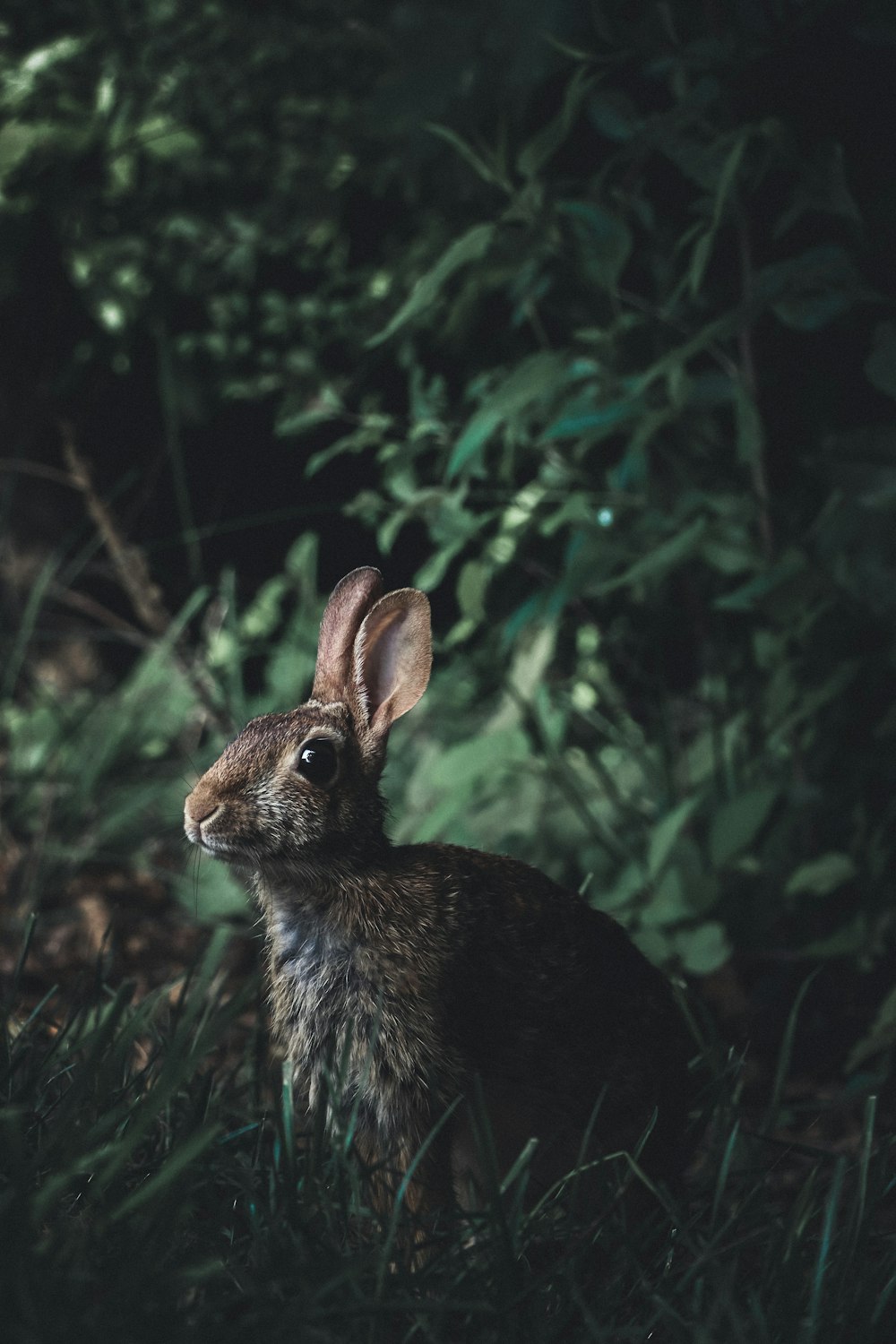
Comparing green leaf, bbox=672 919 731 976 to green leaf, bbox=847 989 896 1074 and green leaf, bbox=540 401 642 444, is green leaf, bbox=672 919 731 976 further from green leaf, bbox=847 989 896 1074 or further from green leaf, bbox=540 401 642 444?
green leaf, bbox=540 401 642 444

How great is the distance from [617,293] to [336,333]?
4.88 ft

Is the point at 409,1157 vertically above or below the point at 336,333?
below

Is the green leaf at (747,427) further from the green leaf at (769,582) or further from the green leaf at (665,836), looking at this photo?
the green leaf at (665,836)

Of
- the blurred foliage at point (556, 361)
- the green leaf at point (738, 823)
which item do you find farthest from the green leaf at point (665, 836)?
the green leaf at point (738, 823)

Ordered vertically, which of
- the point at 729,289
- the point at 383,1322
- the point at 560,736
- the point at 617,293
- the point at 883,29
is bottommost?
the point at 560,736

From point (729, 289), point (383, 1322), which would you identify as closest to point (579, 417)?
point (729, 289)

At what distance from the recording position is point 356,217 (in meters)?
4.64

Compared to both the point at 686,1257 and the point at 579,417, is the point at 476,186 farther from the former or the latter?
the point at 686,1257

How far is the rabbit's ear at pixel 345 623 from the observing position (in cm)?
215

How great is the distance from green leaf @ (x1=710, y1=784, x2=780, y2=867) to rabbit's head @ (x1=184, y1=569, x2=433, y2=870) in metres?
1.10

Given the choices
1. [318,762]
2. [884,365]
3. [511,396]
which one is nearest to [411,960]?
[318,762]

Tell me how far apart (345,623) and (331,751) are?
0.71 ft

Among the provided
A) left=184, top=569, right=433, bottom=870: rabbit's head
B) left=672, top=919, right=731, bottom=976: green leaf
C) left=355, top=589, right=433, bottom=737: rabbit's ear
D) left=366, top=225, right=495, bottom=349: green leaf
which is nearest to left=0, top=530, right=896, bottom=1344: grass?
left=184, top=569, right=433, bottom=870: rabbit's head

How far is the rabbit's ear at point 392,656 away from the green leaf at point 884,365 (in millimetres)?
905
